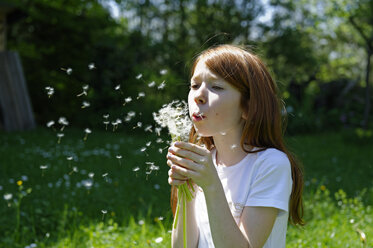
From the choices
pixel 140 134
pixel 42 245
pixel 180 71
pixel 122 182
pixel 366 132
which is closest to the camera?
pixel 42 245

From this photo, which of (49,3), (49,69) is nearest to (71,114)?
(49,69)

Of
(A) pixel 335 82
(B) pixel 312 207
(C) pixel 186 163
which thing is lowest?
(A) pixel 335 82

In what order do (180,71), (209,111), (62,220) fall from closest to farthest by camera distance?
(209,111)
(62,220)
(180,71)

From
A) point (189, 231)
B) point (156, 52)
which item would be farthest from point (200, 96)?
point (156, 52)

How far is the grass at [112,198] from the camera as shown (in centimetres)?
295

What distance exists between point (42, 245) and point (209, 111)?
6.09ft

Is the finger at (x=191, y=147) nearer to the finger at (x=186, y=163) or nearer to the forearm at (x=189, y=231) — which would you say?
the finger at (x=186, y=163)

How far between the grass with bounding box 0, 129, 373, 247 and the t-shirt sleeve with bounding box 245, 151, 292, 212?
0.37 meters

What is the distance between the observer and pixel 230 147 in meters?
1.68

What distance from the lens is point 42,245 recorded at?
9.18 feet

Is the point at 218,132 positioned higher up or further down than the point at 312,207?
higher up

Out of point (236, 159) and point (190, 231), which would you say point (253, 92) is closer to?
point (236, 159)

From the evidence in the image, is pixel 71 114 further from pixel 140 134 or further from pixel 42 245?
pixel 42 245

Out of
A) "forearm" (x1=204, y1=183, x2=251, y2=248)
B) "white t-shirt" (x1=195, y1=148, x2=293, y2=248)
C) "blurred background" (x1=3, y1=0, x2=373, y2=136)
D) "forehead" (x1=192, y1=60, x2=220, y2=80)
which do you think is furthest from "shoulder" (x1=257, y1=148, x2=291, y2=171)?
"blurred background" (x1=3, y1=0, x2=373, y2=136)
